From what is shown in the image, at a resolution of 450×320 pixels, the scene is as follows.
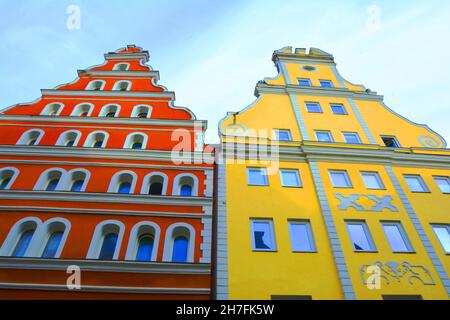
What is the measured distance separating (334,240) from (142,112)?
434 inches

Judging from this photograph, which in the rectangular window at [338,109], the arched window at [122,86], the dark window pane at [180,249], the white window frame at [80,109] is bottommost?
the dark window pane at [180,249]

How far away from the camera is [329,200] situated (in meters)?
12.4

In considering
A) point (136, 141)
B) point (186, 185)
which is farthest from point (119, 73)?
point (186, 185)

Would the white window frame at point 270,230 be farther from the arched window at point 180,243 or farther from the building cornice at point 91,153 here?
the building cornice at point 91,153

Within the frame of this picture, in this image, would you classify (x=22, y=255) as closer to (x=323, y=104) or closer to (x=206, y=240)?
(x=206, y=240)

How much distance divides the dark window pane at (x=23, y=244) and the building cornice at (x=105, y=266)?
1.67ft

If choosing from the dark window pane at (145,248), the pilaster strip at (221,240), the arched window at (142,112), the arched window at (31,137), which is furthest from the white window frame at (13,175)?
the pilaster strip at (221,240)

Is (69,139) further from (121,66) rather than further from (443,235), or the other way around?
(443,235)

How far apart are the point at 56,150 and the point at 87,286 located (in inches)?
257

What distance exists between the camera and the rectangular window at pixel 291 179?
42.8ft

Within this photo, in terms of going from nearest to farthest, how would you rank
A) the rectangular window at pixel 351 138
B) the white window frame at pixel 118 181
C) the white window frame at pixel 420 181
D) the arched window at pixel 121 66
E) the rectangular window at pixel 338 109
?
the white window frame at pixel 118 181, the white window frame at pixel 420 181, the rectangular window at pixel 351 138, the rectangular window at pixel 338 109, the arched window at pixel 121 66

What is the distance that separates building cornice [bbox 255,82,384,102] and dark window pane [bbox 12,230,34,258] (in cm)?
1269

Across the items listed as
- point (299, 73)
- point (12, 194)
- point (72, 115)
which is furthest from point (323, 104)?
point (12, 194)

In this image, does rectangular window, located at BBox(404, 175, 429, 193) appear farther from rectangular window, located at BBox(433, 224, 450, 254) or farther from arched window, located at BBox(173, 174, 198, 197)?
arched window, located at BBox(173, 174, 198, 197)
